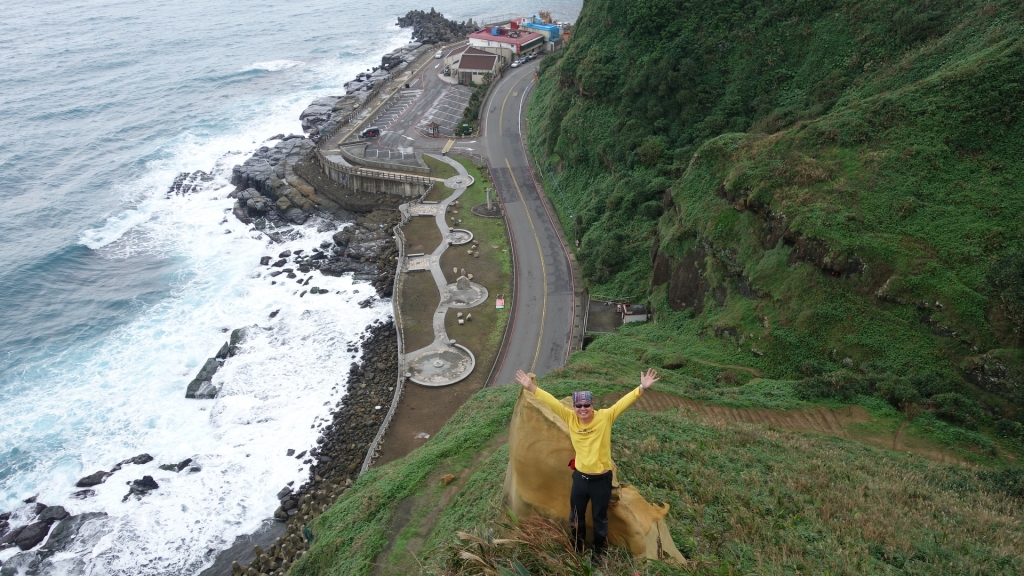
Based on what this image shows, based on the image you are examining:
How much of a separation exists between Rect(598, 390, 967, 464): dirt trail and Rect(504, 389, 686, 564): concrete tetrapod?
12791 mm

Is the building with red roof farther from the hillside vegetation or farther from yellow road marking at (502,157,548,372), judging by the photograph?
the hillside vegetation

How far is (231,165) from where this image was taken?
7369 cm

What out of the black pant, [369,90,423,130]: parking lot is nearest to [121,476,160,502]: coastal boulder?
the black pant

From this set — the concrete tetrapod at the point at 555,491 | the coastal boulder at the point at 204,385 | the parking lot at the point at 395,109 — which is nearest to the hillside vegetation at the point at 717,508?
the concrete tetrapod at the point at 555,491

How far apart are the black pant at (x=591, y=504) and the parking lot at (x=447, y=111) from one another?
208 ft

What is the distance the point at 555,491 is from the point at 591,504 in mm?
1251

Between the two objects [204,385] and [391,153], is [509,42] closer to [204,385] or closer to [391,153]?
[391,153]

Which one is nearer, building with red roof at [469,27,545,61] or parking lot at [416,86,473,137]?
parking lot at [416,86,473,137]

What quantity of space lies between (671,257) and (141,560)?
33.2 meters

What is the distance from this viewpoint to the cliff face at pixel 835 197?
86.2ft

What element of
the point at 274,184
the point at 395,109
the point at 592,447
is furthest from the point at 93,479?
the point at 395,109

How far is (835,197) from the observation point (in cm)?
3105

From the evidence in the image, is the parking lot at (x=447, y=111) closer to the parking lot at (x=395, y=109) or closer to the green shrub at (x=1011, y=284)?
the parking lot at (x=395, y=109)

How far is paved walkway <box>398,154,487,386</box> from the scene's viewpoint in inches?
1503
